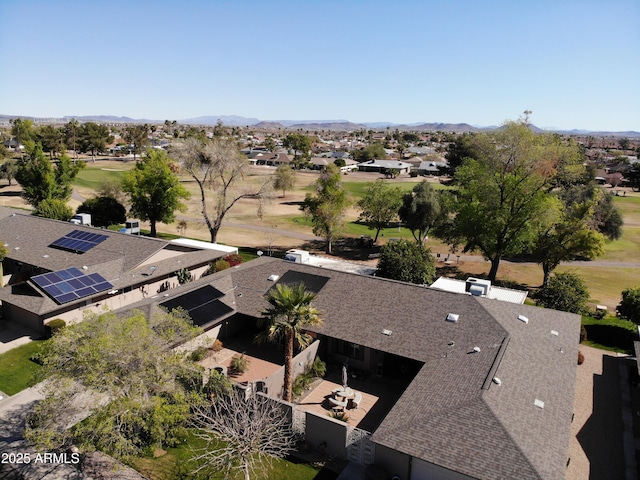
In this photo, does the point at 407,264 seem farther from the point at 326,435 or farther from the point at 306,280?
the point at 326,435

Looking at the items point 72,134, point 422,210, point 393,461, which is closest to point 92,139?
point 72,134

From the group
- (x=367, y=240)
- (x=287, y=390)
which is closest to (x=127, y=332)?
(x=287, y=390)

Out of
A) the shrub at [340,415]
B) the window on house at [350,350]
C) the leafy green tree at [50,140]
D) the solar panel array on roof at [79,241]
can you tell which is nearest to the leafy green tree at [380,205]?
the solar panel array on roof at [79,241]

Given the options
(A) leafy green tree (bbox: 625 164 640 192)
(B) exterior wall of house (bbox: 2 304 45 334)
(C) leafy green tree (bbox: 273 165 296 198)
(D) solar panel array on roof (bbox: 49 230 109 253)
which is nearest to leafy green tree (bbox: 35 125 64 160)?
(C) leafy green tree (bbox: 273 165 296 198)

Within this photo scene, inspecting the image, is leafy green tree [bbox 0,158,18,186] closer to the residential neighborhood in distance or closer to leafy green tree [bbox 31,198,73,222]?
leafy green tree [bbox 31,198,73,222]

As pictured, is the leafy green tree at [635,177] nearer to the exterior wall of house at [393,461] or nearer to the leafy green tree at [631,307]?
the leafy green tree at [631,307]
